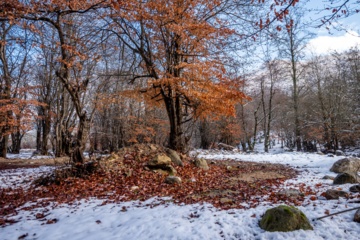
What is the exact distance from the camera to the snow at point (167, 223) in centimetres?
393

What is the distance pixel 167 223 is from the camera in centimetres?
451

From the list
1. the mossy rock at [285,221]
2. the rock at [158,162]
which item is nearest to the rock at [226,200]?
the mossy rock at [285,221]

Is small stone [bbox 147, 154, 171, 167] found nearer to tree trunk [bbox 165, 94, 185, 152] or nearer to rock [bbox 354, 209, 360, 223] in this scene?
tree trunk [bbox 165, 94, 185, 152]

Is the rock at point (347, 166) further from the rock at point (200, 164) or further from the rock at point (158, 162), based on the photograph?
the rock at point (158, 162)

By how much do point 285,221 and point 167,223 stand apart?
208 centimetres

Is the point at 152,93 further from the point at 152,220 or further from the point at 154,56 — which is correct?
the point at 152,220

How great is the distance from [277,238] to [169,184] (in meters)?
4.57

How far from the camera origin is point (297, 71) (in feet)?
73.8

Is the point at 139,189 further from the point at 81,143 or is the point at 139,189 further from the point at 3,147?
the point at 3,147

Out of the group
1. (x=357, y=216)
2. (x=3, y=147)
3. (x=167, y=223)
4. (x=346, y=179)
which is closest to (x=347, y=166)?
(x=346, y=179)

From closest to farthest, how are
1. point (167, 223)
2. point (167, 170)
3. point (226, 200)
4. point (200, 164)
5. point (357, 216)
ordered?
point (357, 216) < point (167, 223) < point (226, 200) < point (167, 170) < point (200, 164)

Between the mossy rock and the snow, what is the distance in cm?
10

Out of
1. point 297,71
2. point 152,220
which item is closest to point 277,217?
point 152,220

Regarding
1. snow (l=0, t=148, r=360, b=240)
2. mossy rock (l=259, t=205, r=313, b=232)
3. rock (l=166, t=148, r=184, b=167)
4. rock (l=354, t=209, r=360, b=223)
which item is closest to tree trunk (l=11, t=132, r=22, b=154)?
rock (l=166, t=148, r=184, b=167)
